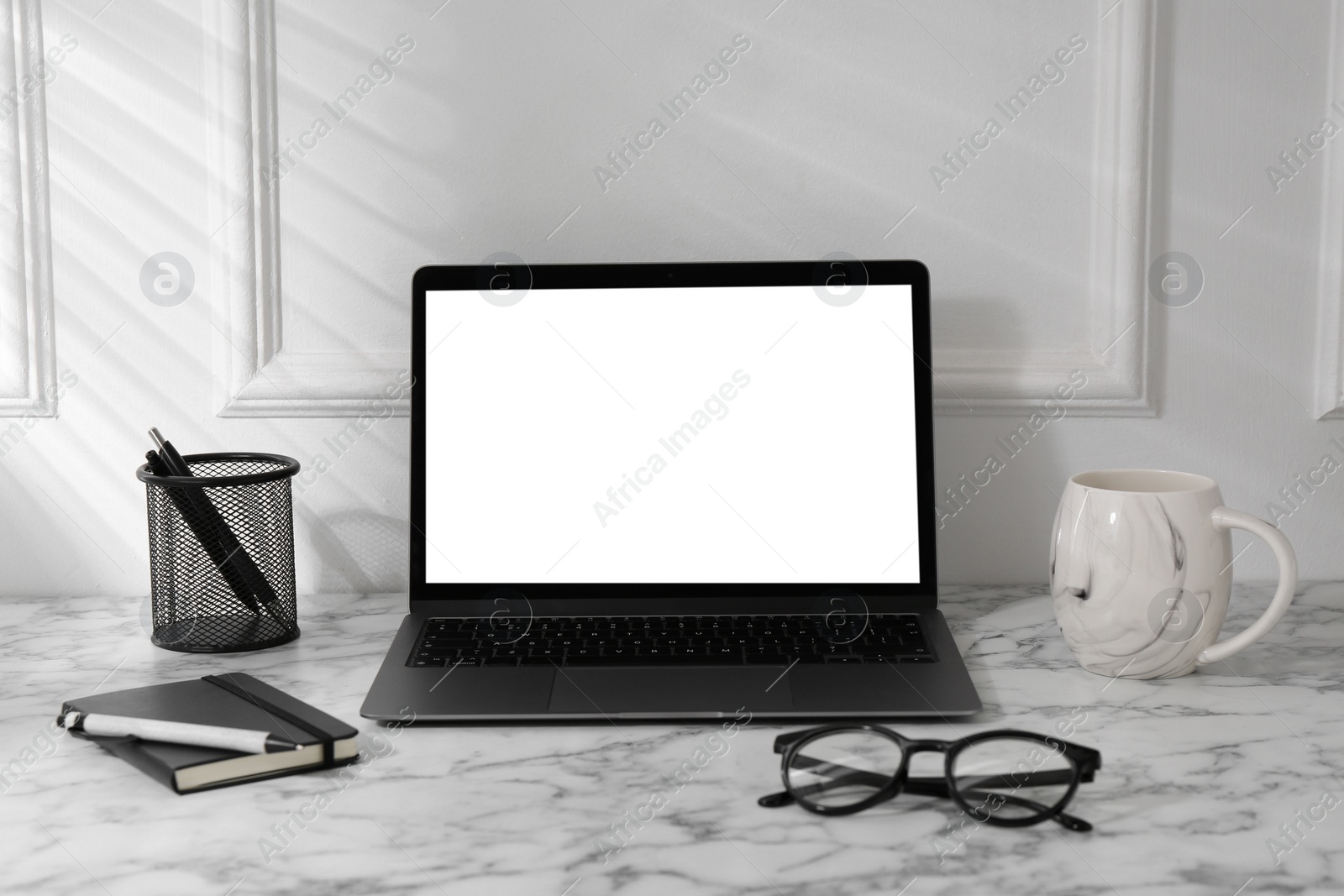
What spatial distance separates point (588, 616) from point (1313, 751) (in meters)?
0.59

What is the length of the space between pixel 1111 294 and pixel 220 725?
932 millimetres

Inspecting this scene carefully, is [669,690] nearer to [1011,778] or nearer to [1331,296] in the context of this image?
[1011,778]

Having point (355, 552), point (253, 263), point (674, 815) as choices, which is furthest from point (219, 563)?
point (674, 815)

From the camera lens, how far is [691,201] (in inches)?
44.4

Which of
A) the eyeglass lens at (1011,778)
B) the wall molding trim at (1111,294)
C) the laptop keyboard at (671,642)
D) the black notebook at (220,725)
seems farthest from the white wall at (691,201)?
the eyeglass lens at (1011,778)

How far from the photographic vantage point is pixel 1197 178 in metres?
1.12

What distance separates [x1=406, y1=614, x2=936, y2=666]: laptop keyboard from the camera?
90 cm

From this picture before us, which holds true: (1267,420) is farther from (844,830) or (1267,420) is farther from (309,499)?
(309,499)

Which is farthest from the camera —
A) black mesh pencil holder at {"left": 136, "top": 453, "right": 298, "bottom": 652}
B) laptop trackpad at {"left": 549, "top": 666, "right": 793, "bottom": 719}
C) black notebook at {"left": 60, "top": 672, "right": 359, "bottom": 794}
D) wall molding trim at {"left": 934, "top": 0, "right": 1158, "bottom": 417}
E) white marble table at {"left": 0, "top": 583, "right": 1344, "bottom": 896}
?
wall molding trim at {"left": 934, "top": 0, "right": 1158, "bottom": 417}

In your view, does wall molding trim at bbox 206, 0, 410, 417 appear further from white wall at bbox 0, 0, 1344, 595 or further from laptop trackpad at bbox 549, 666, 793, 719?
laptop trackpad at bbox 549, 666, 793, 719

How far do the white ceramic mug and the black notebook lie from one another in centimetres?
59

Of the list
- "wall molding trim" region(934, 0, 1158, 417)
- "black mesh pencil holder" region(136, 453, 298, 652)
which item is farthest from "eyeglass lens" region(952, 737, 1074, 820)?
"black mesh pencil holder" region(136, 453, 298, 652)

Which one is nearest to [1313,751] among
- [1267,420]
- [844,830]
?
[844,830]

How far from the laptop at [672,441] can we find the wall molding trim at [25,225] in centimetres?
43
